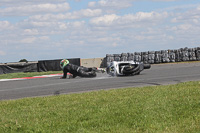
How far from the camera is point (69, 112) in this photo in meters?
6.94

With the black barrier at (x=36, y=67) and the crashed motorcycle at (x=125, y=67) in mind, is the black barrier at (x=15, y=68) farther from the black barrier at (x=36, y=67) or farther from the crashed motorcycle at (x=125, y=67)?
the crashed motorcycle at (x=125, y=67)

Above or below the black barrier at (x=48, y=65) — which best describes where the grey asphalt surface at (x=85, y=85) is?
below

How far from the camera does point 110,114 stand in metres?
6.40

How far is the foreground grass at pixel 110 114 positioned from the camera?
213 inches

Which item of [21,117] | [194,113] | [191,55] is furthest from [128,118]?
[191,55]

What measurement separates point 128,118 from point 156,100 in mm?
1846

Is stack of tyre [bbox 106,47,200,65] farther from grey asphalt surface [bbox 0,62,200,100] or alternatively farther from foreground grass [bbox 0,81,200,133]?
foreground grass [bbox 0,81,200,133]

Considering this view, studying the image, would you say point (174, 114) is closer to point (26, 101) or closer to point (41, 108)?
point (41, 108)

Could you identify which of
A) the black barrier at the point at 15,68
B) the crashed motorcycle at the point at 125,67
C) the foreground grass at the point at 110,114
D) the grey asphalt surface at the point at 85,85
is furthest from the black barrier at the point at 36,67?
the foreground grass at the point at 110,114

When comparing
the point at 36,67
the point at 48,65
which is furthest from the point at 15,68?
the point at 48,65

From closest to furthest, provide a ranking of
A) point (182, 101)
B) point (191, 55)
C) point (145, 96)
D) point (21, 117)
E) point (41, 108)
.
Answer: point (21, 117)
point (182, 101)
point (41, 108)
point (145, 96)
point (191, 55)

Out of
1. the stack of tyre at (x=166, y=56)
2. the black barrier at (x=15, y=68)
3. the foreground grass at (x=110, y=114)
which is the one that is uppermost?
the stack of tyre at (x=166, y=56)

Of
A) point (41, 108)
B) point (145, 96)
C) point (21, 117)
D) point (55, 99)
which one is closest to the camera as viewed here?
point (21, 117)

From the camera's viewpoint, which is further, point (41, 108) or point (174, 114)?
point (41, 108)
